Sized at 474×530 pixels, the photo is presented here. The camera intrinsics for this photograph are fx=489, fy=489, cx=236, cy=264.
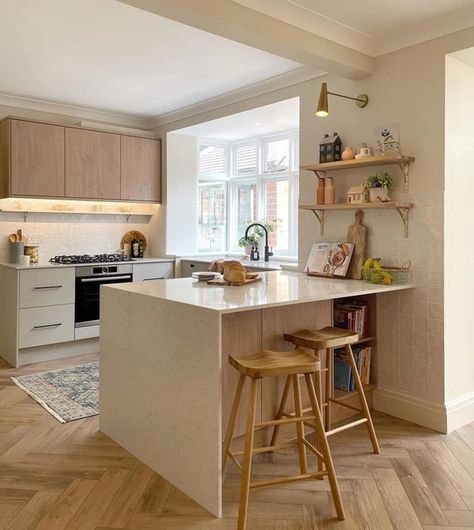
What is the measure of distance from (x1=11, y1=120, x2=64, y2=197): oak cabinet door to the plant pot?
3083 mm

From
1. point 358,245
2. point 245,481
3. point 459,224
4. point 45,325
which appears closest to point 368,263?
point 358,245

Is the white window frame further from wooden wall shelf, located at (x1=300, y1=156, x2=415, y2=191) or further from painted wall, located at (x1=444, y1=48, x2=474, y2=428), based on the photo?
painted wall, located at (x1=444, y1=48, x2=474, y2=428)

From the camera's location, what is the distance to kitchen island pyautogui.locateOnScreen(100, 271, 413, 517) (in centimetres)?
213

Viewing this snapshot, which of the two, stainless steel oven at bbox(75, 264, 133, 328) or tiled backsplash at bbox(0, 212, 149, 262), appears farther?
tiled backsplash at bbox(0, 212, 149, 262)

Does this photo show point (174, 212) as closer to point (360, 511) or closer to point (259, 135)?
point (259, 135)

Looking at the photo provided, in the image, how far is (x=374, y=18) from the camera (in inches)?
→ 115

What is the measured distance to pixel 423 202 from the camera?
10.1 feet

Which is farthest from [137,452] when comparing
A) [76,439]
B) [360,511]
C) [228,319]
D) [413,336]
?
[413,336]

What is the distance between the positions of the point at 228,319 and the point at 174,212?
3.35m

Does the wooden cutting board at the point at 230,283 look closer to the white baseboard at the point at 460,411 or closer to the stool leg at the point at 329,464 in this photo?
the stool leg at the point at 329,464

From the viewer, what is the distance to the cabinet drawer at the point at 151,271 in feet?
16.7

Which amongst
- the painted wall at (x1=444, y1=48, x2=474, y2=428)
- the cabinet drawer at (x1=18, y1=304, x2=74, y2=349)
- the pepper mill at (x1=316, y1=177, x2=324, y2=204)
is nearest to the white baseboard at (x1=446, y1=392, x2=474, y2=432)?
the painted wall at (x1=444, y1=48, x2=474, y2=428)

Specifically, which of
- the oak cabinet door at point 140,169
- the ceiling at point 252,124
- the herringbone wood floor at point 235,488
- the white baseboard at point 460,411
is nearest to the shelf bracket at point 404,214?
the white baseboard at point 460,411

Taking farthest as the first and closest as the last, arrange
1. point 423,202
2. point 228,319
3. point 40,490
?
point 423,202
point 228,319
point 40,490
